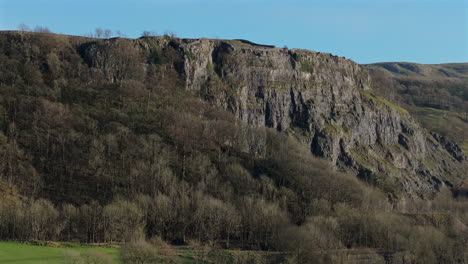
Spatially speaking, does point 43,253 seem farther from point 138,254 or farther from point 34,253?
point 138,254

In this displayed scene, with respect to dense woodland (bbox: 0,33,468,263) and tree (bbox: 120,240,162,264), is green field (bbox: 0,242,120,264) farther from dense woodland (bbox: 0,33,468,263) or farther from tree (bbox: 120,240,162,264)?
dense woodland (bbox: 0,33,468,263)

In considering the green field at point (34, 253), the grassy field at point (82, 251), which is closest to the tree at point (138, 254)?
the grassy field at point (82, 251)

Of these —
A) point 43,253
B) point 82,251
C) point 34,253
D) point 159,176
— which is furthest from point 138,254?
point 159,176

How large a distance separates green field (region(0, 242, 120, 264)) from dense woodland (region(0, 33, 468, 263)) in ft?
37.9

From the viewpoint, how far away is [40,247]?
88.8 m

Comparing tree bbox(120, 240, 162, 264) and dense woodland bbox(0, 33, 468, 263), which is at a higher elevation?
dense woodland bbox(0, 33, 468, 263)

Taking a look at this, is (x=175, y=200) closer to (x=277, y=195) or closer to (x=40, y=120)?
(x=277, y=195)

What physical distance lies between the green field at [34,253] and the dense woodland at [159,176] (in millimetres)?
11559

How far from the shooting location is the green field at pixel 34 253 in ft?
255

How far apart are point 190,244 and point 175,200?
1852cm

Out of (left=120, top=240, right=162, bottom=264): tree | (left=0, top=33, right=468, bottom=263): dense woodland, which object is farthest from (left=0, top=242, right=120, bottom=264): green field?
(left=0, top=33, right=468, bottom=263): dense woodland

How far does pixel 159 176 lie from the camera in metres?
142

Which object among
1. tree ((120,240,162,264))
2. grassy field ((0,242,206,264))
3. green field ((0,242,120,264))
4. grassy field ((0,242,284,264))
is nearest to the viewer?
green field ((0,242,120,264))

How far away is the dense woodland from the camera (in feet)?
364
